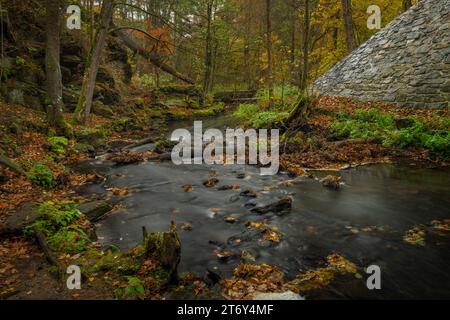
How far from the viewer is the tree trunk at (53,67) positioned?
1160 centimetres

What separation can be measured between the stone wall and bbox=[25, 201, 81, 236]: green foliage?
42.0ft

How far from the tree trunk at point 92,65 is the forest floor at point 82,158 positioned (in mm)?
788

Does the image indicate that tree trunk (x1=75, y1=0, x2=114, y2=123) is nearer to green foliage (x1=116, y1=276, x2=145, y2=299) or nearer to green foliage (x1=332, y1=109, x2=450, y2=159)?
green foliage (x1=332, y1=109, x2=450, y2=159)

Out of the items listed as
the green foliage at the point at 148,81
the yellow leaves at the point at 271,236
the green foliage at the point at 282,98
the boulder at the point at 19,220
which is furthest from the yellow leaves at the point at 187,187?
the green foliage at the point at 148,81

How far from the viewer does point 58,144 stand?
11.3 meters

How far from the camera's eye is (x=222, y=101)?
1203 inches

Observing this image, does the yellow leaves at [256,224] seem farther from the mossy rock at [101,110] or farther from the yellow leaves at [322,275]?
the mossy rock at [101,110]

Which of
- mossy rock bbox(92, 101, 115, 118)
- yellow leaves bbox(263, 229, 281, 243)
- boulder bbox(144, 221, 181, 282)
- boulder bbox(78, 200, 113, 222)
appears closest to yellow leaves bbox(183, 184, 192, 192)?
boulder bbox(78, 200, 113, 222)

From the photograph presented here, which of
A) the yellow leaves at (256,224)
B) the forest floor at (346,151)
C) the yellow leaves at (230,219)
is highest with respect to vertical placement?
the forest floor at (346,151)

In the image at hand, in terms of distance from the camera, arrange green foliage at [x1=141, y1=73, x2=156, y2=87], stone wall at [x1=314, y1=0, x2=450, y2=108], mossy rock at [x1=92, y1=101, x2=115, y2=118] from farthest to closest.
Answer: green foliage at [x1=141, y1=73, x2=156, y2=87] → mossy rock at [x1=92, y1=101, x2=115, y2=118] → stone wall at [x1=314, y1=0, x2=450, y2=108]

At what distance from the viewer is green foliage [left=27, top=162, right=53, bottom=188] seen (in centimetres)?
797

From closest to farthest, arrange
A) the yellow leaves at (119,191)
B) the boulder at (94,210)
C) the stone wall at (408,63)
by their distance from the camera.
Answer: the boulder at (94,210)
the yellow leaves at (119,191)
the stone wall at (408,63)

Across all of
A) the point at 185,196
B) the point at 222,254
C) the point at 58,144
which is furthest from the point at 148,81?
the point at 222,254

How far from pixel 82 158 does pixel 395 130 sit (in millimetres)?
10947
